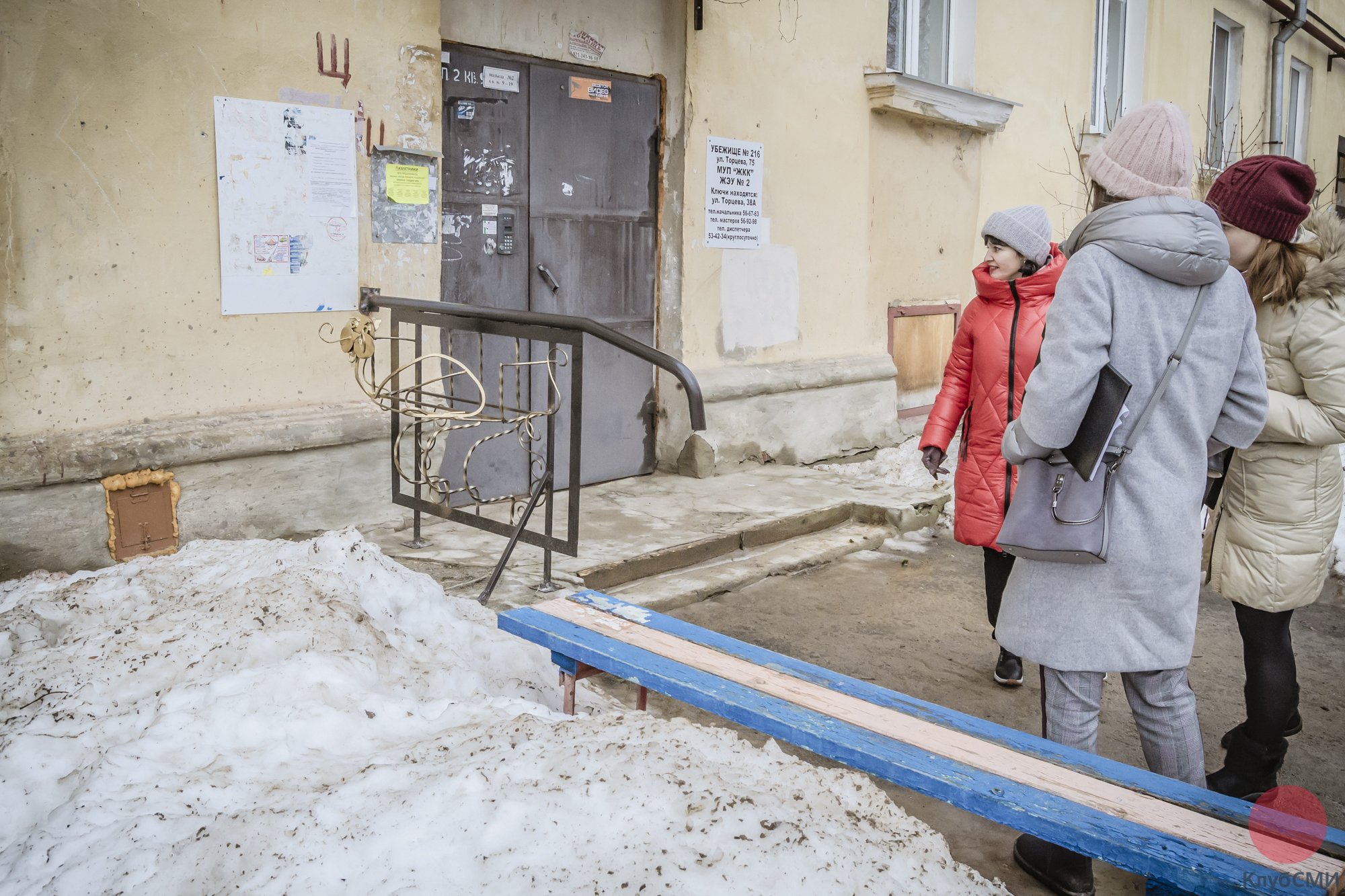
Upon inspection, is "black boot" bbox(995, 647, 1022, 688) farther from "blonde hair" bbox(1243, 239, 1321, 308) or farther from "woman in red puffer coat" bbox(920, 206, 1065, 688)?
"blonde hair" bbox(1243, 239, 1321, 308)

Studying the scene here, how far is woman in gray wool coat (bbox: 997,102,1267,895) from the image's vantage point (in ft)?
7.17

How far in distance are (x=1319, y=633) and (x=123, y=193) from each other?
16.5 ft

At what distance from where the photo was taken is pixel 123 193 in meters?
4.00

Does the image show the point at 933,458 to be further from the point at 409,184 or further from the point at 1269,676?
the point at 409,184

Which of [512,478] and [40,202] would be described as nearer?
[40,202]

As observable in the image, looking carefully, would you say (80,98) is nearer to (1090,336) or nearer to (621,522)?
(621,522)

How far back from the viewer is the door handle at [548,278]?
562cm

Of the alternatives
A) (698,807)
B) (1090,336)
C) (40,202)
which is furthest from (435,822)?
(40,202)

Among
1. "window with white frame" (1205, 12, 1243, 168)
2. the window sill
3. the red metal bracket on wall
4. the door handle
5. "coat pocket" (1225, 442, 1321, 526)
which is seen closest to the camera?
"coat pocket" (1225, 442, 1321, 526)

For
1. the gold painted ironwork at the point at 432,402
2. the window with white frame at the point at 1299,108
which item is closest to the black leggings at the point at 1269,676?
the gold painted ironwork at the point at 432,402

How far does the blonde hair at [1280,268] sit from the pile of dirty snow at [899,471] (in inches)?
140

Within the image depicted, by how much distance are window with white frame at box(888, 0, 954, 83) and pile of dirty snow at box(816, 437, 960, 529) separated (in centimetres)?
289

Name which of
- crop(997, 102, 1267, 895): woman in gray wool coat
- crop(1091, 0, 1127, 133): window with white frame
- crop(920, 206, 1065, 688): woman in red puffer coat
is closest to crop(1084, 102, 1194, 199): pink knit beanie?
crop(997, 102, 1267, 895): woman in gray wool coat

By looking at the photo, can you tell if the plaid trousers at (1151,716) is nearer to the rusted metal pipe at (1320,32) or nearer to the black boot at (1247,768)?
the black boot at (1247,768)
